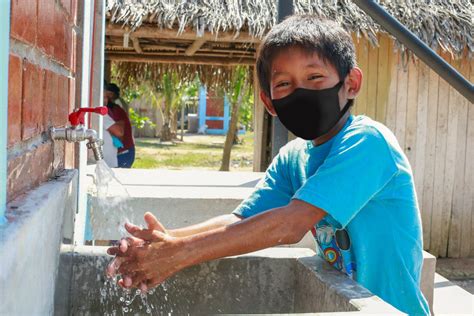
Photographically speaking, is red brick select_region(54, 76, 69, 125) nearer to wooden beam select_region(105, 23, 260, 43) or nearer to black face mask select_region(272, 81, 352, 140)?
black face mask select_region(272, 81, 352, 140)

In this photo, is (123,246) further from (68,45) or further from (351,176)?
(68,45)

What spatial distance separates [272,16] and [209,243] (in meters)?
4.51

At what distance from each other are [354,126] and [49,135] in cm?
79

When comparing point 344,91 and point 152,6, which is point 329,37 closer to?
point 344,91

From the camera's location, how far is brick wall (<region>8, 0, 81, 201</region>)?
1.00 m

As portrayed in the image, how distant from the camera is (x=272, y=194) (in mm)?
1936

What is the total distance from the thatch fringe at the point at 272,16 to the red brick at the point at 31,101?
13.8 feet

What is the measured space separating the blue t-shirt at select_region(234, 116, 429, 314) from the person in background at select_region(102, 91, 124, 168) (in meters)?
4.29

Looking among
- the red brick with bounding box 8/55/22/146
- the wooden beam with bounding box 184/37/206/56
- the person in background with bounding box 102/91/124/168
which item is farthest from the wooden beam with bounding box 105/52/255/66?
the red brick with bounding box 8/55/22/146

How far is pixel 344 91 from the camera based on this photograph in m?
1.75

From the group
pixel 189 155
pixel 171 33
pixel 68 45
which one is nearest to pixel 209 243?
pixel 68 45

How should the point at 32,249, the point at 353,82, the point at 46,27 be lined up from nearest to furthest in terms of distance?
1. the point at 32,249
2. the point at 46,27
3. the point at 353,82

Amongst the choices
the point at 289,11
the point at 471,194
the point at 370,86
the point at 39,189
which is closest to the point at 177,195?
the point at 289,11

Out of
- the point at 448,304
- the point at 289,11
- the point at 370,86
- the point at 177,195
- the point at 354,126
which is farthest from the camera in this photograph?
the point at 370,86
